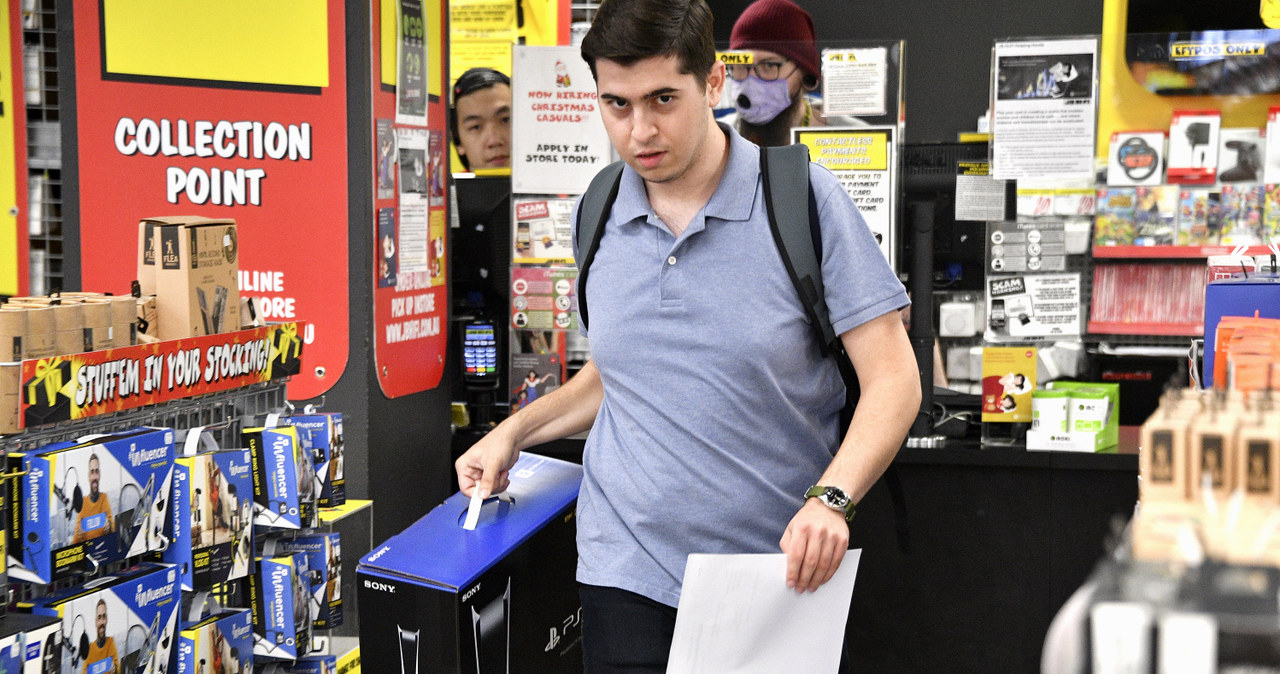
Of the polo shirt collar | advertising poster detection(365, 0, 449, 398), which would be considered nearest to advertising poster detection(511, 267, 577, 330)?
advertising poster detection(365, 0, 449, 398)

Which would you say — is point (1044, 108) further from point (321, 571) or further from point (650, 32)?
point (321, 571)

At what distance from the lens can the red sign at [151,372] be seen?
223 cm

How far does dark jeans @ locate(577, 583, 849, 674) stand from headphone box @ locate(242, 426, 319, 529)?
3.65 feet

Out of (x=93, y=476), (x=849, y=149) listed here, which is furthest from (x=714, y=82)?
(x=849, y=149)

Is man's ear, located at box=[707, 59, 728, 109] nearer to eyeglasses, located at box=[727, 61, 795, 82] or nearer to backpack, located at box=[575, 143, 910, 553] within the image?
backpack, located at box=[575, 143, 910, 553]

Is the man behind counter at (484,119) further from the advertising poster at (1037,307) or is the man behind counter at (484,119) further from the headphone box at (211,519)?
the headphone box at (211,519)

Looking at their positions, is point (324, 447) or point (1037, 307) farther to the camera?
point (1037, 307)

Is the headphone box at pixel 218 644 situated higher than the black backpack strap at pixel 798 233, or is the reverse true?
the black backpack strap at pixel 798 233

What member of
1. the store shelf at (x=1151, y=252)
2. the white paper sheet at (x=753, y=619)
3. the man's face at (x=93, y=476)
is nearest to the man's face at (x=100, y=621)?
the man's face at (x=93, y=476)

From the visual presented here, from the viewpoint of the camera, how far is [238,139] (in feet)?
12.1

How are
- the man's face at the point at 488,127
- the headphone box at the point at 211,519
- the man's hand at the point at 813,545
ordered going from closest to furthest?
the man's hand at the point at 813,545, the headphone box at the point at 211,519, the man's face at the point at 488,127

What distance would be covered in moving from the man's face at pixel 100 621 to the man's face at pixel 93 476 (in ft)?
0.67

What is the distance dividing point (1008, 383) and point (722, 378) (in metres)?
2.49

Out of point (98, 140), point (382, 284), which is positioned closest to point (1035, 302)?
point (382, 284)
